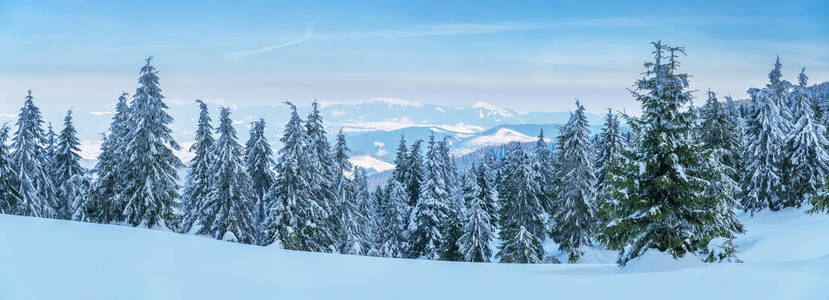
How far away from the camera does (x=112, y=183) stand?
27.6m

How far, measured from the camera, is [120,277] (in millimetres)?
8039

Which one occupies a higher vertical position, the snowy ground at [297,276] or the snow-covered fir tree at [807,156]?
the snow-covered fir tree at [807,156]

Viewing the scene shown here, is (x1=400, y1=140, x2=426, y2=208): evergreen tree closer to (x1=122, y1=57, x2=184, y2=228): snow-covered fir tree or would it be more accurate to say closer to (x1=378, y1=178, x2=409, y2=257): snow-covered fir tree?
(x1=378, y1=178, x2=409, y2=257): snow-covered fir tree

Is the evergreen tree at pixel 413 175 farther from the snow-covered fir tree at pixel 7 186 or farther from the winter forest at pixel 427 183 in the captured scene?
the snow-covered fir tree at pixel 7 186

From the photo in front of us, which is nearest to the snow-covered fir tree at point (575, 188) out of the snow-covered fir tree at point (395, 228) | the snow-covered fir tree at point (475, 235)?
the snow-covered fir tree at point (475, 235)

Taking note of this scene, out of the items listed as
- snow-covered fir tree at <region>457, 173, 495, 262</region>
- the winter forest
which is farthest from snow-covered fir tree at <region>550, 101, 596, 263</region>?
snow-covered fir tree at <region>457, 173, 495, 262</region>

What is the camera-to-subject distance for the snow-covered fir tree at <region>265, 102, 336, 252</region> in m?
25.7

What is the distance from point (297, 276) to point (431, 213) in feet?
Answer: 77.7

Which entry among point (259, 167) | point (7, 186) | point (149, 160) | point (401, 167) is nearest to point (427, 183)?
point (401, 167)

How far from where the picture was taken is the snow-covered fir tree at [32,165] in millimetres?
28969

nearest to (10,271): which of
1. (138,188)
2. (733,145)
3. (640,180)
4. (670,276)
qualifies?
(670,276)

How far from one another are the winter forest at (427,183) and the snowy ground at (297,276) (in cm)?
361

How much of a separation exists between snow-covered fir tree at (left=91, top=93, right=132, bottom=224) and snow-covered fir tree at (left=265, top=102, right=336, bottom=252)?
823 cm

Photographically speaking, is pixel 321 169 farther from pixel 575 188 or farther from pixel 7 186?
pixel 575 188
